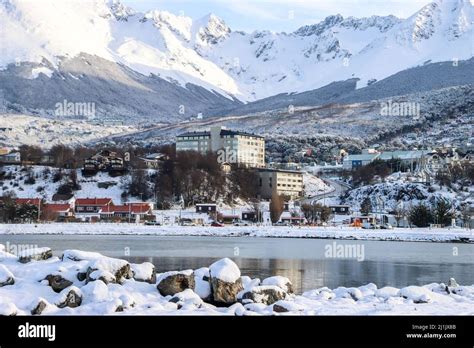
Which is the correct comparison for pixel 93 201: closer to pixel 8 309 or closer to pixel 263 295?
pixel 263 295

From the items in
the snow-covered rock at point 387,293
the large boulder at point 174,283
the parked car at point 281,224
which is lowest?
the snow-covered rock at point 387,293

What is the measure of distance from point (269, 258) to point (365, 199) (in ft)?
172

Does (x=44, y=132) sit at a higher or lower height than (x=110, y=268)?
higher

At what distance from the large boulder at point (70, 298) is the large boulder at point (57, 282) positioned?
111 cm

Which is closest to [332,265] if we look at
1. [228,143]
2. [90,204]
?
[90,204]

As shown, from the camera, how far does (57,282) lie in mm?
15664

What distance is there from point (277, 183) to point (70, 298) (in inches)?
3318

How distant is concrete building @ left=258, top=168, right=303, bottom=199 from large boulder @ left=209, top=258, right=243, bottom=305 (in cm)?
8013

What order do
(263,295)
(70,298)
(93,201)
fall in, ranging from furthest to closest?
(93,201), (263,295), (70,298)

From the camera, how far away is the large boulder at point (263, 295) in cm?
1511

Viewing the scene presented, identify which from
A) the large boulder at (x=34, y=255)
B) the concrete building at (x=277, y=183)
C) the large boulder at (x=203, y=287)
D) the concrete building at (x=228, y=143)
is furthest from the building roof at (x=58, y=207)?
the large boulder at (x=203, y=287)

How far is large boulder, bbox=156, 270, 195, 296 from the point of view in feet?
51.9

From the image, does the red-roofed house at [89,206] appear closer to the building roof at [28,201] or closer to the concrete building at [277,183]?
the building roof at [28,201]
